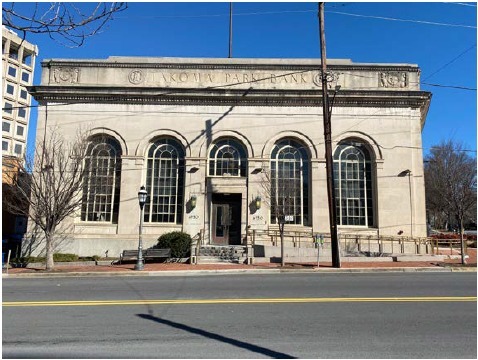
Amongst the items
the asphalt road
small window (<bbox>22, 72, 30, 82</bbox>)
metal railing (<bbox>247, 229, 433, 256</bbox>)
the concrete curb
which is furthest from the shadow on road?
small window (<bbox>22, 72, 30, 82</bbox>)

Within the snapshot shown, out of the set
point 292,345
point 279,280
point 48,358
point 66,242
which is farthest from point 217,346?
point 66,242

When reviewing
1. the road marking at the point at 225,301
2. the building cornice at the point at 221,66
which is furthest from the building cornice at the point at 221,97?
the road marking at the point at 225,301

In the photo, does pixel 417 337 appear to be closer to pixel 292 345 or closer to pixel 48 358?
pixel 292 345

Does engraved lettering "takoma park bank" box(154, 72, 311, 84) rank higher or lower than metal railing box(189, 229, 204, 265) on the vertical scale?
higher

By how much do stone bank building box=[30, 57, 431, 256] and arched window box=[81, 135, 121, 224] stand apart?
63mm

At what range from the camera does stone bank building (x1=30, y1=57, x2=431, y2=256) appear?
2200 centimetres

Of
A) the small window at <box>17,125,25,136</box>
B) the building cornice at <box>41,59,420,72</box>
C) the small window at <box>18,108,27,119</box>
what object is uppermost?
the small window at <box>18,108,27,119</box>

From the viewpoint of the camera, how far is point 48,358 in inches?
202

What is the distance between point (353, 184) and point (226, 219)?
745 centimetres

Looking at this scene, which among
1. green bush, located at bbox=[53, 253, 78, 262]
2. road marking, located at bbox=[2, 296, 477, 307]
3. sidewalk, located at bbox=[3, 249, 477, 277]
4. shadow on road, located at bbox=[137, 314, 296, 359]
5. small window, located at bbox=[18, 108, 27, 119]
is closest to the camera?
shadow on road, located at bbox=[137, 314, 296, 359]

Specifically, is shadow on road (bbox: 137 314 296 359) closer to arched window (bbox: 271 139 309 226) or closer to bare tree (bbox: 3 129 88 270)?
bare tree (bbox: 3 129 88 270)

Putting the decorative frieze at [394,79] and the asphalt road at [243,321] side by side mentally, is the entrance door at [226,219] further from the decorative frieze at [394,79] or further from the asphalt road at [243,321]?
the asphalt road at [243,321]

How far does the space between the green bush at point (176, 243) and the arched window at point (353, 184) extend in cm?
862

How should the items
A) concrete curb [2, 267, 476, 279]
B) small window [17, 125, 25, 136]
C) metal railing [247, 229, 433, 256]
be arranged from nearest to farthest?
concrete curb [2, 267, 476, 279] → metal railing [247, 229, 433, 256] → small window [17, 125, 25, 136]
